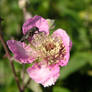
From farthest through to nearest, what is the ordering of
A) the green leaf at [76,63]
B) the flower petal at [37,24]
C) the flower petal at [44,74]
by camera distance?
the green leaf at [76,63] → the flower petal at [37,24] → the flower petal at [44,74]

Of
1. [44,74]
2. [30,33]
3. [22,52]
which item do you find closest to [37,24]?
[30,33]

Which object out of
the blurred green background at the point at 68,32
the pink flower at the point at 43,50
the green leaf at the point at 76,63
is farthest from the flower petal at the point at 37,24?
the green leaf at the point at 76,63

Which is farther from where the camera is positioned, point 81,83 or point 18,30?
point 18,30

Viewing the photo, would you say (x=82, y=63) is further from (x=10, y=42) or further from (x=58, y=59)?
(x=10, y=42)

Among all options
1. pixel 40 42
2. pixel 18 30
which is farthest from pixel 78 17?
pixel 40 42

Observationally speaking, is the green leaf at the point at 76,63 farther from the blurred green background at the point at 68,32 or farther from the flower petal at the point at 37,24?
the flower petal at the point at 37,24

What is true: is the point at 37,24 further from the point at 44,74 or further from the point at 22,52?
the point at 44,74
